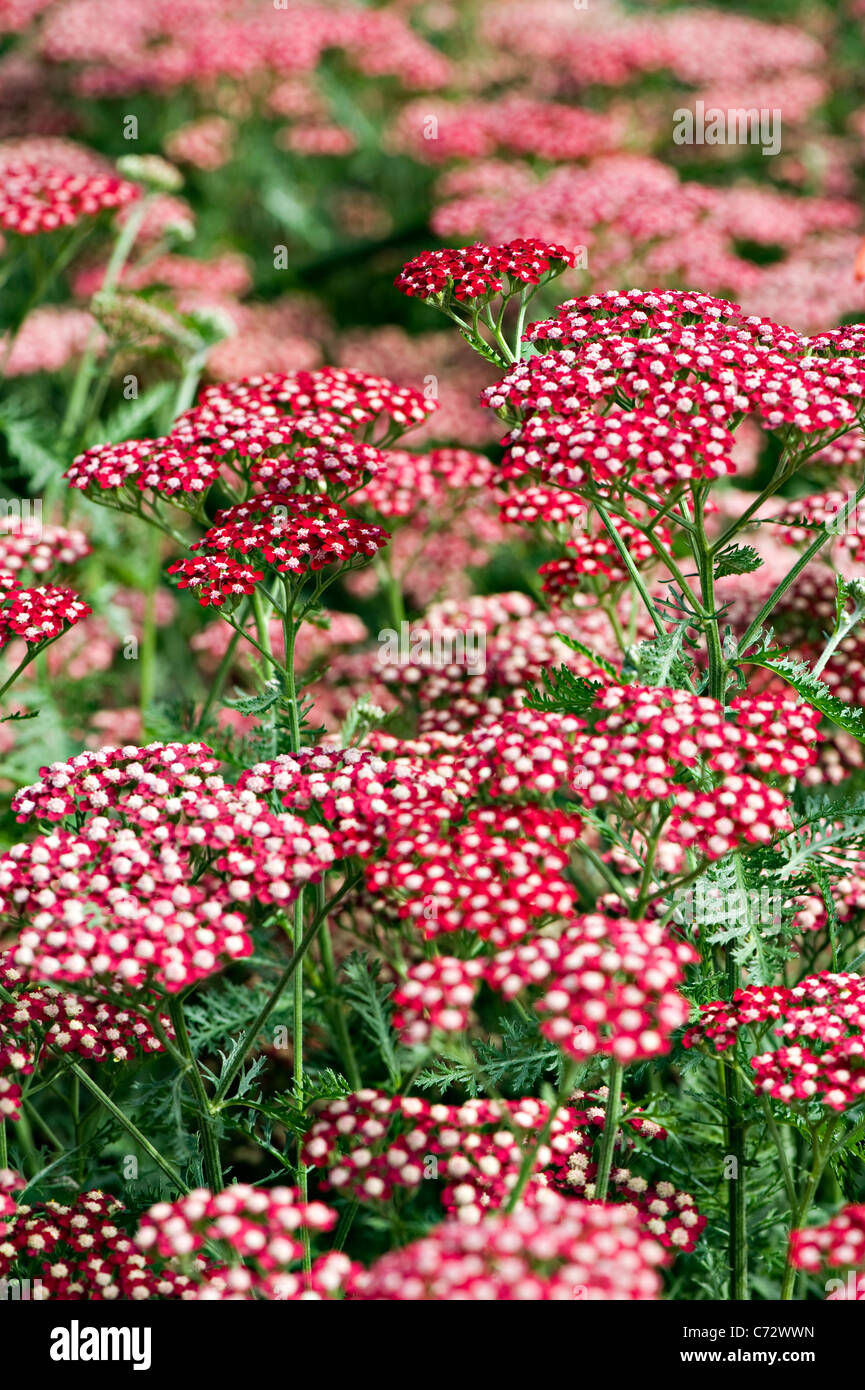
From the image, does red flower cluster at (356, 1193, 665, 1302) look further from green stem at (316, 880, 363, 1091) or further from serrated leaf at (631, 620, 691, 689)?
green stem at (316, 880, 363, 1091)

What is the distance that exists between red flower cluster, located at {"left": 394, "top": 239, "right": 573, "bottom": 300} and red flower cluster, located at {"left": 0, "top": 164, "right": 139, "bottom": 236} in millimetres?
2134

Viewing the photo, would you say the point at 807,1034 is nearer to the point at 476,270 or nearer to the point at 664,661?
the point at 664,661

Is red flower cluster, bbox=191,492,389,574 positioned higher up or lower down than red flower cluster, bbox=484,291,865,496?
lower down

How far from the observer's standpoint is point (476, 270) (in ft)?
12.0

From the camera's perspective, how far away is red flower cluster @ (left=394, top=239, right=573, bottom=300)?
3623 mm

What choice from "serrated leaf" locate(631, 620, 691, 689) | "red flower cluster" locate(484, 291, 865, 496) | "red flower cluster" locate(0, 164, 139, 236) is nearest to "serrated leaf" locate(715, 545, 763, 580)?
"serrated leaf" locate(631, 620, 691, 689)

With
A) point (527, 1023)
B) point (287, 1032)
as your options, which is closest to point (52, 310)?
point (287, 1032)

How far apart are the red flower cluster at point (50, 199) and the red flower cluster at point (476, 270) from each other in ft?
7.00

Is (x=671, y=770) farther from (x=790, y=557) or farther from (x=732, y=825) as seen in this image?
(x=790, y=557)

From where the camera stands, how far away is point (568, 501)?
4.36 m

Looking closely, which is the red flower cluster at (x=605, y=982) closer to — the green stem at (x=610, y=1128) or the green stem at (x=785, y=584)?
the green stem at (x=610, y=1128)

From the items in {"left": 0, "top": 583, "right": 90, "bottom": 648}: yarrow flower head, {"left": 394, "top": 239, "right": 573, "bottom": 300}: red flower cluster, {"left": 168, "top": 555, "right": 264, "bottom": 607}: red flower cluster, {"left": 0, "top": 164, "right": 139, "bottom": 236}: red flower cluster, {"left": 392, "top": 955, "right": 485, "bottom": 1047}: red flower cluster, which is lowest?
{"left": 392, "top": 955, "right": 485, "bottom": 1047}: red flower cluster

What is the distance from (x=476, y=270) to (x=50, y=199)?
2608mm
